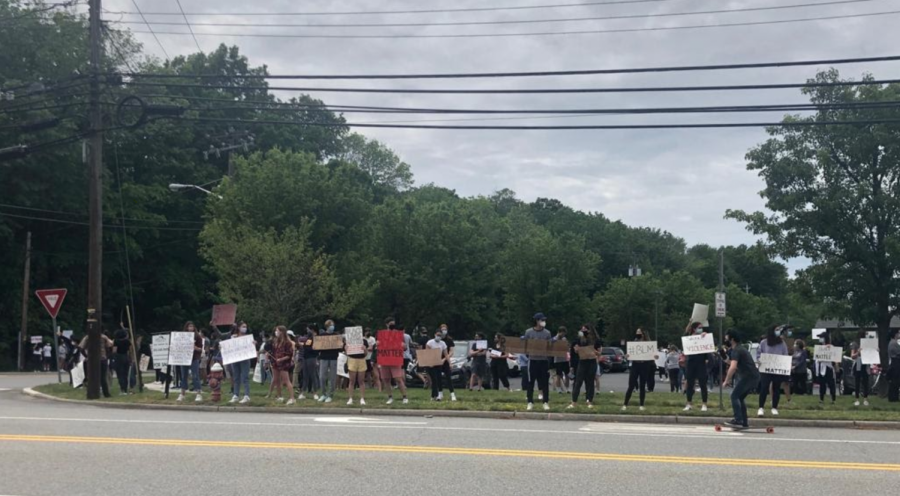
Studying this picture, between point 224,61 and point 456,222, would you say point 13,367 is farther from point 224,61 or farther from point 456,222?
point 224,61

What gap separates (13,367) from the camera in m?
43.0

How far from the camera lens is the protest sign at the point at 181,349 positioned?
769 inches

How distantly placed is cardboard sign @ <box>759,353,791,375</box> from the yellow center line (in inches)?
250

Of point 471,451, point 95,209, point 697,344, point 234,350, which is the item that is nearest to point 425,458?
point 471,451

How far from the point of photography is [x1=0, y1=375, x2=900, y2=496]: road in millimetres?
8719

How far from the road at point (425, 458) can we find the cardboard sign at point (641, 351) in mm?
2240

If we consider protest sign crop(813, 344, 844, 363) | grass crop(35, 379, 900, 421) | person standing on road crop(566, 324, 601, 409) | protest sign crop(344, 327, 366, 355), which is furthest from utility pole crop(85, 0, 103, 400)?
protest sign crop(813, 344, 844, 363)

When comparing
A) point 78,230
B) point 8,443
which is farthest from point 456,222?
point 8,443

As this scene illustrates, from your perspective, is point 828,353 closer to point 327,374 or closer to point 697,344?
point 697,344

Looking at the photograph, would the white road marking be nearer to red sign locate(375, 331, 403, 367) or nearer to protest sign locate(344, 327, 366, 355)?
protest sign locate(344, 327, 366, 355)

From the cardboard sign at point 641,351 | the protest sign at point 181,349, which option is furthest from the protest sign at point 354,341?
the cardboard sign at point 641,351

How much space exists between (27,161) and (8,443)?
3454 cm

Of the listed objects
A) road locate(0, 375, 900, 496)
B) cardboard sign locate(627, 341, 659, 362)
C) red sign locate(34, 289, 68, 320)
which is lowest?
road locate(0, 375, 900, 496)

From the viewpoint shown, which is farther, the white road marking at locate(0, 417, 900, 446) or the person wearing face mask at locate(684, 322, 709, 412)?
the person wearing face mask at locate(684, 322, 709, 412)
